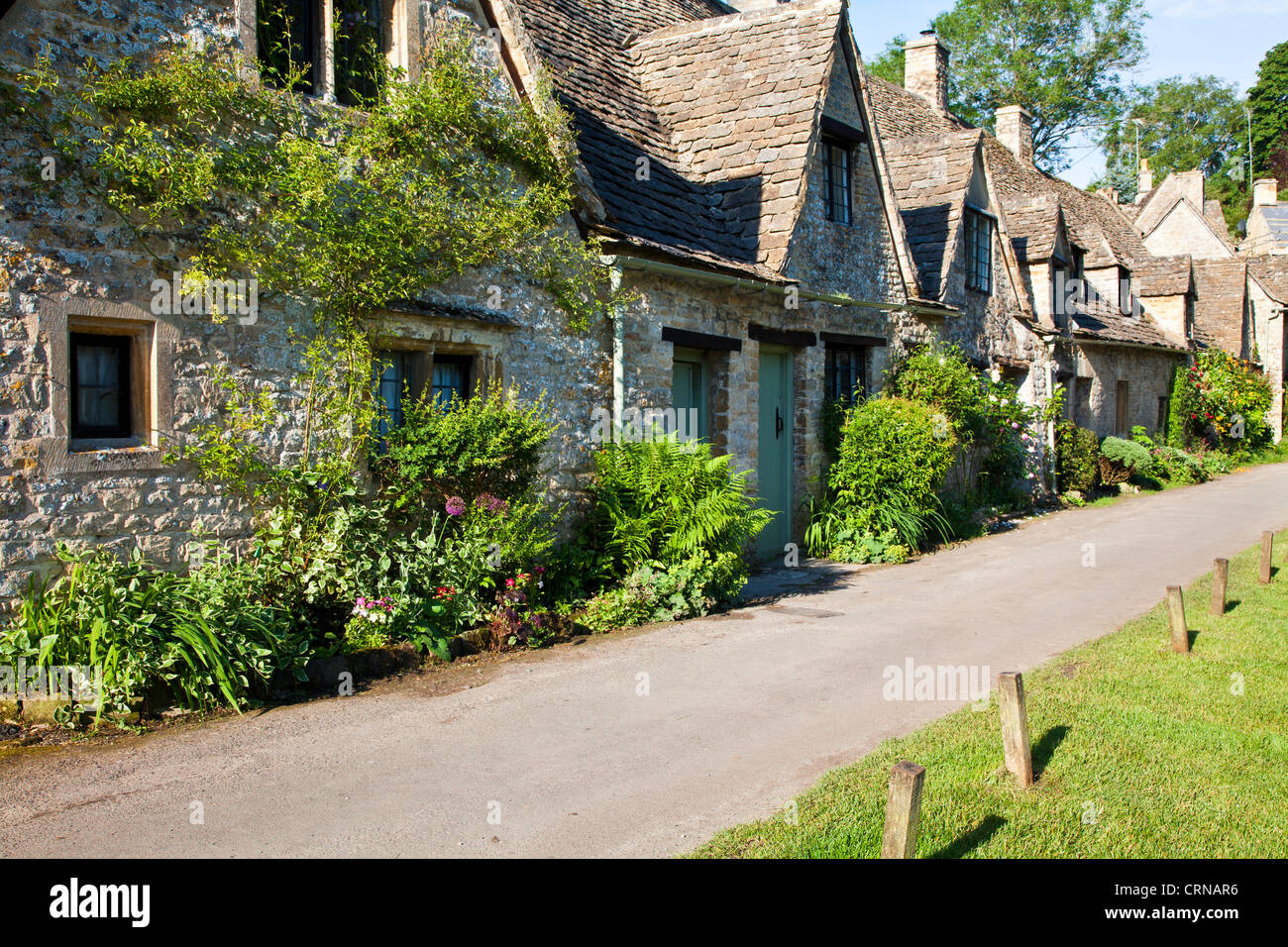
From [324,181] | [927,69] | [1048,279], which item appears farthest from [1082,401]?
[324,181]

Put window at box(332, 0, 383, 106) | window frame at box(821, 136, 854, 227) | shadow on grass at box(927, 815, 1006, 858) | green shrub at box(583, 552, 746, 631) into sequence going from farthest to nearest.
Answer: window frame at box(821, 136, 854, 227) → green shrub at box(583, 552, 746, 631) → window at box(332, 0, 383, 106) → shadow on grass at box(927, 815, 1006, 858)

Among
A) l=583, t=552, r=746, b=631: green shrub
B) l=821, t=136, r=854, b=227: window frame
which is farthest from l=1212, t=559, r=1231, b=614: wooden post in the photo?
l=821, t=136, r=854, b=227: window frame

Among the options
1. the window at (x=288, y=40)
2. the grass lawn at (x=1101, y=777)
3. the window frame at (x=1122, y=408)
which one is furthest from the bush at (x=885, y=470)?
the window frame at (x=1122, y=408)

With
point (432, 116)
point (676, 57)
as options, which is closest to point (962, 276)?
point (676, 57)

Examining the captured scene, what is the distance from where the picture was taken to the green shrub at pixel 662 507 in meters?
9.18

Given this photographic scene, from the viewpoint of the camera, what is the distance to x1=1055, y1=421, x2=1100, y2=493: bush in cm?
1947

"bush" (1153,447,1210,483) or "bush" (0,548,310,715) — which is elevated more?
"bush" (1153,447,1210,483)

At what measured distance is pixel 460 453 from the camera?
7.88 metres

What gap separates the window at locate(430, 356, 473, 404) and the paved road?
8.41 feet

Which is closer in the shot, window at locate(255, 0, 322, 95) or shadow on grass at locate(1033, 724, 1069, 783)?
shadow on grass at locate(1033, 724, 1069, 783)

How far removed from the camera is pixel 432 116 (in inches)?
318

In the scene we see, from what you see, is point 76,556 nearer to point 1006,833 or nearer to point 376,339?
point 376,339

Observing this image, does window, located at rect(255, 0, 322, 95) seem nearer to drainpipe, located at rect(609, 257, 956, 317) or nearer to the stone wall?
the stone wall

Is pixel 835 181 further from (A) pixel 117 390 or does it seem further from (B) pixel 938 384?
(A) pixel 117 390
